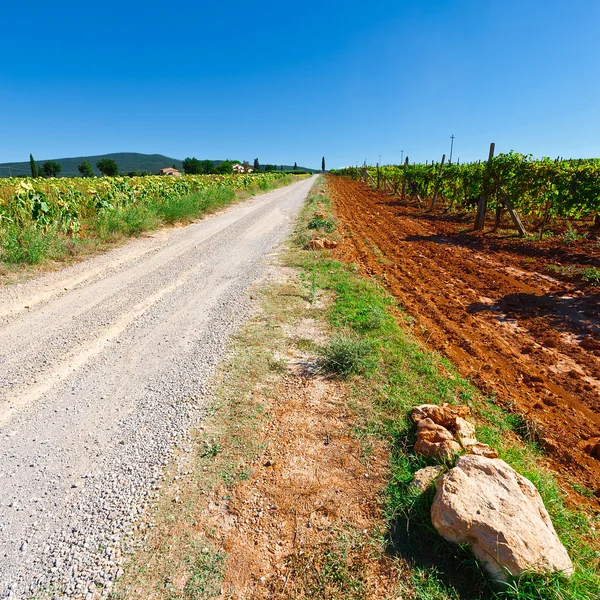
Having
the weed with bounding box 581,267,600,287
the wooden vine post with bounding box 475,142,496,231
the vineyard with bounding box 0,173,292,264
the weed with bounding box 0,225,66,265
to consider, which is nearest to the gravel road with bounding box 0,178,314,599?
the weed with bounding box 0,225,66,265

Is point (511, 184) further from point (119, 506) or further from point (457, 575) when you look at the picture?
point (119, 506)

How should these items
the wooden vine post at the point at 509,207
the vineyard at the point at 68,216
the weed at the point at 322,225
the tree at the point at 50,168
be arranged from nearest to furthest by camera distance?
the vineyard at the point at 68,216
the wooden vine post at the point at 509,207
the weed at the point at 322,225
the tree at the point at 50,168

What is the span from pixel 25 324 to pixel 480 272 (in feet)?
30.1

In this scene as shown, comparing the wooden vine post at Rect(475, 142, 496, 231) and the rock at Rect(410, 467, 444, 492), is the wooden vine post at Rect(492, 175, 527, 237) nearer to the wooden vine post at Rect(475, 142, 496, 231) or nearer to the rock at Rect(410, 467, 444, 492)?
the wooden vine post at Rect(475, 142, 496, 231)

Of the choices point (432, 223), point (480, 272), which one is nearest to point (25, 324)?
point (480, 272)

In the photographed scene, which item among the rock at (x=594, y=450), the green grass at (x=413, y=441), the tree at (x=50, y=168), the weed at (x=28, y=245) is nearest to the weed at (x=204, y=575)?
the green grass at (x=413, y=441)

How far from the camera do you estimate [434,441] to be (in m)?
2.81

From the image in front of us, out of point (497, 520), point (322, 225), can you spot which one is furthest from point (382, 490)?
point (322, 225)

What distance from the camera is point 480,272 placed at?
8.41 metres

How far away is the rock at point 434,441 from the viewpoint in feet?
8.85

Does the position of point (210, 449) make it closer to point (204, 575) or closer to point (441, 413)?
point (204, 575)

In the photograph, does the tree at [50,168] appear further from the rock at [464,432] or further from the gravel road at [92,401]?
the rock at [464,432]

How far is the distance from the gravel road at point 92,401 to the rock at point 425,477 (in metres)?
1.96

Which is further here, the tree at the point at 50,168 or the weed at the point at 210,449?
the tree at the point at 50,168
